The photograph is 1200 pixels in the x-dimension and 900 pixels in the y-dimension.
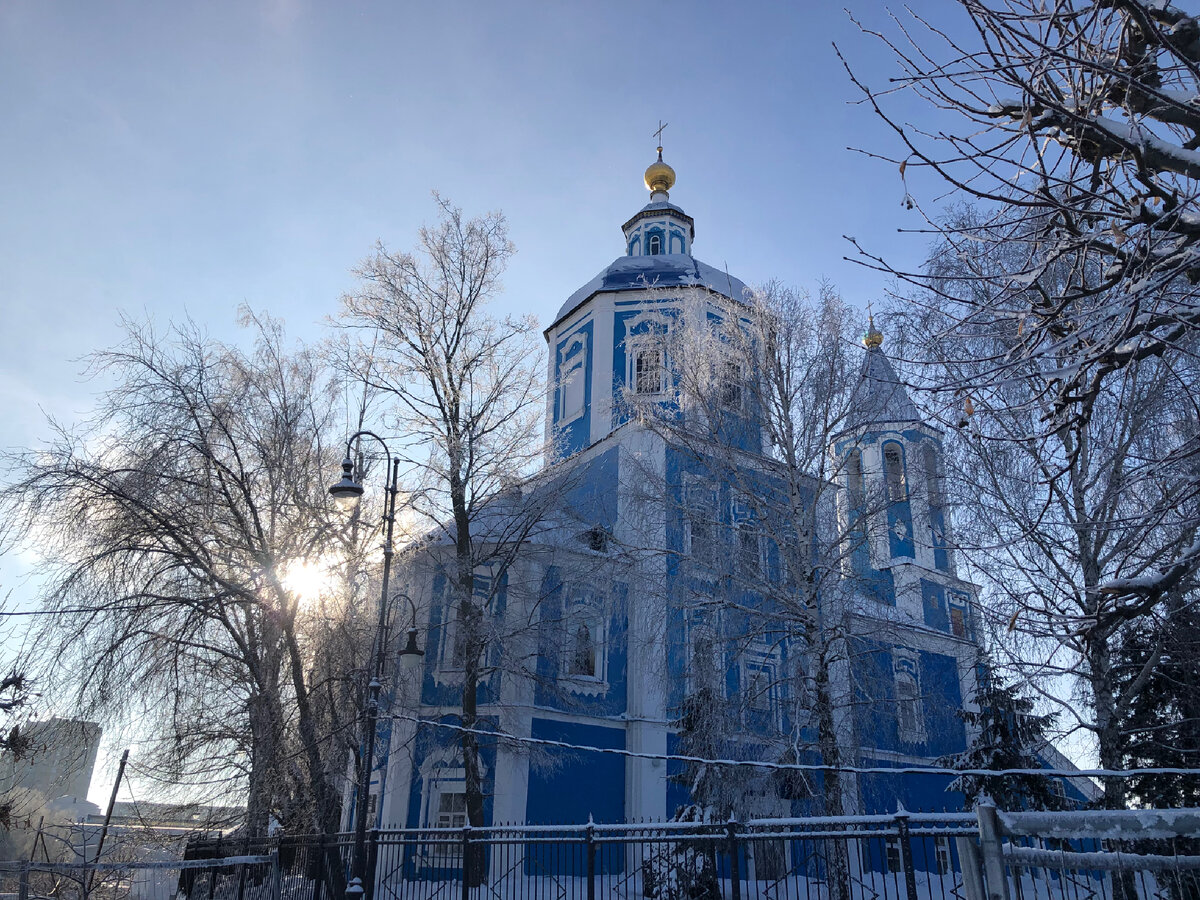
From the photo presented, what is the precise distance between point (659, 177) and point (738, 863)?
82.8 feet

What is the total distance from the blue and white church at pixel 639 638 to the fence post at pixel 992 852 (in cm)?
865

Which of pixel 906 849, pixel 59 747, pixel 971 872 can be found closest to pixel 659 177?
pixel 59 747

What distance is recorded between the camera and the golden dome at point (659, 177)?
101ft

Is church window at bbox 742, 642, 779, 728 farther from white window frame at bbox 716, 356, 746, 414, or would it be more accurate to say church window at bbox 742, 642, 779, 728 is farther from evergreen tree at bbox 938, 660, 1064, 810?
evergreen tree at bbox 938, 660, 1064, 810

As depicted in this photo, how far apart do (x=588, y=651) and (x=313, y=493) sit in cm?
725

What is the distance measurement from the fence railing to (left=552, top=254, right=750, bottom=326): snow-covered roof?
14628 mm

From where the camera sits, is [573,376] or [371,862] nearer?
[371,862]

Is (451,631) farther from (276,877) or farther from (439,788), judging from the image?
(276,877)

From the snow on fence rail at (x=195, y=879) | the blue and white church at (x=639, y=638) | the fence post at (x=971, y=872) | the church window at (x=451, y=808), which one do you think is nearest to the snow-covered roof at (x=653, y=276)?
the blue and white church at (x=639, y=638)

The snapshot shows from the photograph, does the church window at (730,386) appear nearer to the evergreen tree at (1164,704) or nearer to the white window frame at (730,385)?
the white window frame at (730,385)

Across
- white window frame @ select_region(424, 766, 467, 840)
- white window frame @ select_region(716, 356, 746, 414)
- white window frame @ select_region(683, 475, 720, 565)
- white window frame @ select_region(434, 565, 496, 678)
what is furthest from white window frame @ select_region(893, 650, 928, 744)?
white window frame @ select_region(424, 766, 467, 840)

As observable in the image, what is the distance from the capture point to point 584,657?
65.3 feet

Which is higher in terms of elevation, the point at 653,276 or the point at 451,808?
the point at 653,276

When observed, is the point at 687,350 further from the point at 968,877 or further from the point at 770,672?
the point at 968,877
